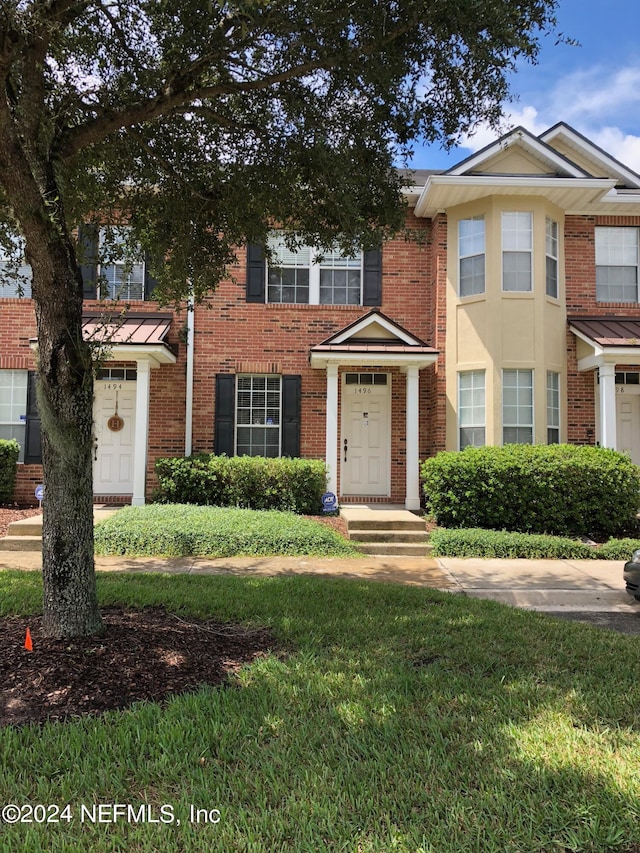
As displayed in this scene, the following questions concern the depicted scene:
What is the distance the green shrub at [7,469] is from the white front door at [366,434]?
6.36 m


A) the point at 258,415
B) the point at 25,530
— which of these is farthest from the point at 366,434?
the point at 25,530

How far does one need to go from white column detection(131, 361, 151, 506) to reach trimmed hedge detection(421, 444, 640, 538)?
18.1 feet

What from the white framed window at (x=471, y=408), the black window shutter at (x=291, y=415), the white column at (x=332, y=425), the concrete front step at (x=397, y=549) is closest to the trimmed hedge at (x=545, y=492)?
the concrete front step at (x=397, y=549)

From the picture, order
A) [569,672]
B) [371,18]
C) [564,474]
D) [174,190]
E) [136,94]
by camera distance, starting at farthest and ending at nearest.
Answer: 1. [564,474]
2. [174,190]
3. [136,94]
4. [371,18]
5. [569,672]

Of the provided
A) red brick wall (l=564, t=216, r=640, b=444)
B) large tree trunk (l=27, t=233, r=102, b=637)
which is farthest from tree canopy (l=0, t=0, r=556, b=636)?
red brick wall (l=564, t=216, r=640, b=444)

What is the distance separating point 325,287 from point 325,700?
33.1 feet

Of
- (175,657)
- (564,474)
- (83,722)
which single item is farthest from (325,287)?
(83,722)

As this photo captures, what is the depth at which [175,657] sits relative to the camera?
3.86 meters

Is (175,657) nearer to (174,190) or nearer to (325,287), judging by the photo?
(174,190)

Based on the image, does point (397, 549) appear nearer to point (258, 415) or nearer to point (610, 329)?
point (258, 415)

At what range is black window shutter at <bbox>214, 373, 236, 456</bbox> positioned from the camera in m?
11.8

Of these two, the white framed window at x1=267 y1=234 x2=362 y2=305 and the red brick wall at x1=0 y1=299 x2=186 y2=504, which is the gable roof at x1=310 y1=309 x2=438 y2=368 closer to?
the white framed window at x1=267 y1=234 x2=362 y2=305

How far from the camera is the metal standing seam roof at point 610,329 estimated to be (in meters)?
11.0

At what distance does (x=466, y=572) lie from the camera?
734cm
